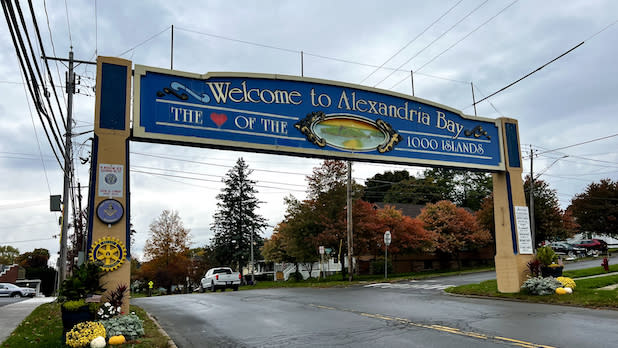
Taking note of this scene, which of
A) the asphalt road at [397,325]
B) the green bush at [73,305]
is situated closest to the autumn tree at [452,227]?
the asphalt road at [397,325]

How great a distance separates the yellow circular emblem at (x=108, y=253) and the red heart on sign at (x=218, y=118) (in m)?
4.17

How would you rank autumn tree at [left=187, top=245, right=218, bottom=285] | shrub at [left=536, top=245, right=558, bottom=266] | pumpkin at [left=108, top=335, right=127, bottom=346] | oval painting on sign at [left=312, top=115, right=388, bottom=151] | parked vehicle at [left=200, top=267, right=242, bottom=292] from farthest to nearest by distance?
1. autumn tree at [left=187, top=245, right=218, bottom=285]
2. parked vehicle at [left=200, top=267, right=242, bottom=292]
3. shrub at [left=536, top=245, right=558, bottom=266]
4. oval painting on sign at [left=312, top=115, right=388, bottom=151]
5. pumpkin at [left=108, top=335, right=127, bottom=346]

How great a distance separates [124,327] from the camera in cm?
962

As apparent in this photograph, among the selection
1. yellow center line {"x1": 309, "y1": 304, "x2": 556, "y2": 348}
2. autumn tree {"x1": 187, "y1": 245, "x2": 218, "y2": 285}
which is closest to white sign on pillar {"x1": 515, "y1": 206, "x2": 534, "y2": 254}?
yellow center line {"x1": 309, "y1": 304, "x2": 556, "y2": 348}

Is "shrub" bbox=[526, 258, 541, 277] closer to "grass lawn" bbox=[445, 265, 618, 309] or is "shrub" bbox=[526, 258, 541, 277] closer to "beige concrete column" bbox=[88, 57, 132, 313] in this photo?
"grass lawn" bbox=[445, 265, 618, 309]

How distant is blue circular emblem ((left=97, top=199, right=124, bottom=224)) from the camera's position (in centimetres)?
1104

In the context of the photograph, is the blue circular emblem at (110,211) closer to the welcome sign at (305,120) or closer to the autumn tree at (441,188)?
the welcome sign at (305,120)

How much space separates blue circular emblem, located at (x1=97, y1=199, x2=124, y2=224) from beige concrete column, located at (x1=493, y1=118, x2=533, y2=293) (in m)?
13.9

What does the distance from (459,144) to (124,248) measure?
12251 mm

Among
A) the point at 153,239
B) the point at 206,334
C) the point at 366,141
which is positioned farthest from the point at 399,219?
the point at 153,239

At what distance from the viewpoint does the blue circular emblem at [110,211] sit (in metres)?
11.0

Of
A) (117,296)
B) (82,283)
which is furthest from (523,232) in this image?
(82,283)

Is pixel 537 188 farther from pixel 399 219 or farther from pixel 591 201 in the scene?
pixel 399 219

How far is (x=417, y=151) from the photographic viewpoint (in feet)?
54.3
